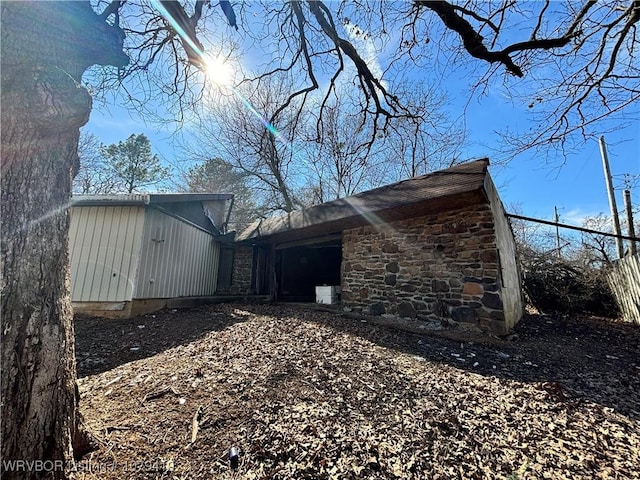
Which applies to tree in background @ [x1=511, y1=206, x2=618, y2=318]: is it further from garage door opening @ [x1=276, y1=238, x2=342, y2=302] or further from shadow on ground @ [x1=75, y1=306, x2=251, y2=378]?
shadow on ground @ [x1=75, y1=306, x2=251, y2=378]

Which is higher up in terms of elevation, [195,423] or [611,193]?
[611,193]

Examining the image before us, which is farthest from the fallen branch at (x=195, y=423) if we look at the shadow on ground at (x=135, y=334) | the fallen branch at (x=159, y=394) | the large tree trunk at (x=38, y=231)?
the shadow on ground at (x=135, y=334)

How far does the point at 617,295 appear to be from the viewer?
6.69 meters

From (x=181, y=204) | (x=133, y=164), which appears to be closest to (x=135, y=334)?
(x=181, y=204)

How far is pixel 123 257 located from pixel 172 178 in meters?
12.0

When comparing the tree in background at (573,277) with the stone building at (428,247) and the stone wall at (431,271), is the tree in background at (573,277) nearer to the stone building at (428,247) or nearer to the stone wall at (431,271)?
the stone building at (428,247)

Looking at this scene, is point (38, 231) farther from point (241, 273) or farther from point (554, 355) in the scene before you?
point (241, 273)

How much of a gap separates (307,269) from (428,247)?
6.23 metres

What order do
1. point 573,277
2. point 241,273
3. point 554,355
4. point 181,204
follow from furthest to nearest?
point 241,273 → point 181,204 → point 573,277 → point 554,355

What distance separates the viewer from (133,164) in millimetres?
16781

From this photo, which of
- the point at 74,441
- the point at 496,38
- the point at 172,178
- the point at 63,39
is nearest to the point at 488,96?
the point at 496,38

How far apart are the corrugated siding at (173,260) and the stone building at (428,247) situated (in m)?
2.81

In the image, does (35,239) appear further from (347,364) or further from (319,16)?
(319,16)

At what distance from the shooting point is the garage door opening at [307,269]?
10.3m
